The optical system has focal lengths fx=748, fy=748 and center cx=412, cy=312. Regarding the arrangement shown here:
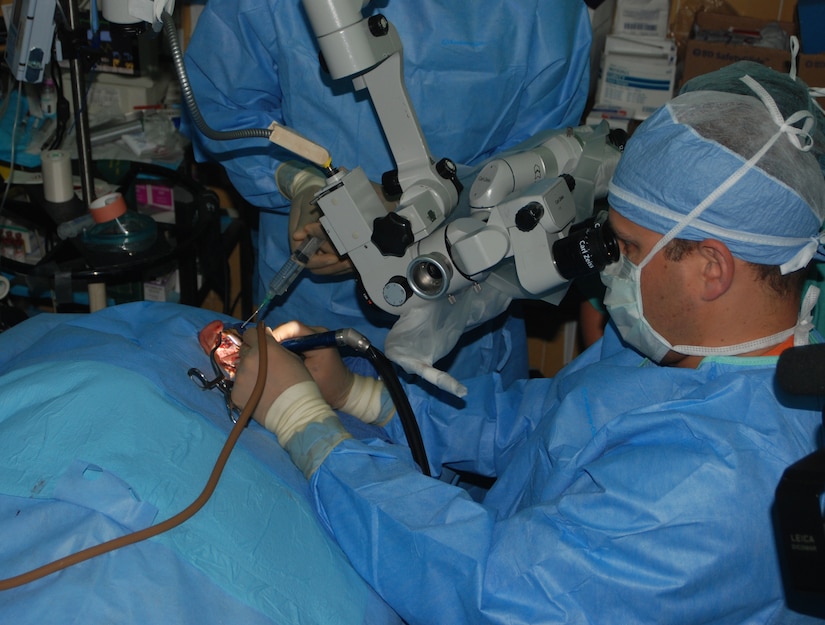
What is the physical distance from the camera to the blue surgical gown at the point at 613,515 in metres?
1.00

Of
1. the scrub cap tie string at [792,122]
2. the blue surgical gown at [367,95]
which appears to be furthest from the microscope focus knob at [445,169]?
the scrub cap tie string at [792,122]

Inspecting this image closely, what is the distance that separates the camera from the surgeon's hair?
1109 millimetres

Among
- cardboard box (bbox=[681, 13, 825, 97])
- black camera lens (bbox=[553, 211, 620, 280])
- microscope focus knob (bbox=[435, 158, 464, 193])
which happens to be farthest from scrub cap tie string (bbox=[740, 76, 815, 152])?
cardboard box (bbox=[681, 13, 825, 97])

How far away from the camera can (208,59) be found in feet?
5.52

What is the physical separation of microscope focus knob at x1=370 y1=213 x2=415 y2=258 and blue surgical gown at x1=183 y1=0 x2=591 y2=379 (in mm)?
500

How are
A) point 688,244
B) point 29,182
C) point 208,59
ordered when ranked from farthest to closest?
point 29,182 < point 208,59 < point 688,244

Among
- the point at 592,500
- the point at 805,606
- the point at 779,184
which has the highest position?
the point at 779,184

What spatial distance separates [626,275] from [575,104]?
72 centimetres

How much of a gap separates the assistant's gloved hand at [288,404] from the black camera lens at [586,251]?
1.52 ft

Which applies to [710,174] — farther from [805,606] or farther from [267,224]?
[267,224]

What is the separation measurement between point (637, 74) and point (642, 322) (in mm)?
1662

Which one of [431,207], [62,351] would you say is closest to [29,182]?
[62,351]

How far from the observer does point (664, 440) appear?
110cm

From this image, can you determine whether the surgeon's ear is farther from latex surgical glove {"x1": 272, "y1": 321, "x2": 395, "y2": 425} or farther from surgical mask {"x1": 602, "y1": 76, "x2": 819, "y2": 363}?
latex surgical glove {"x1": 272, "y1": 321, "x2": 395, "y2": 425}
